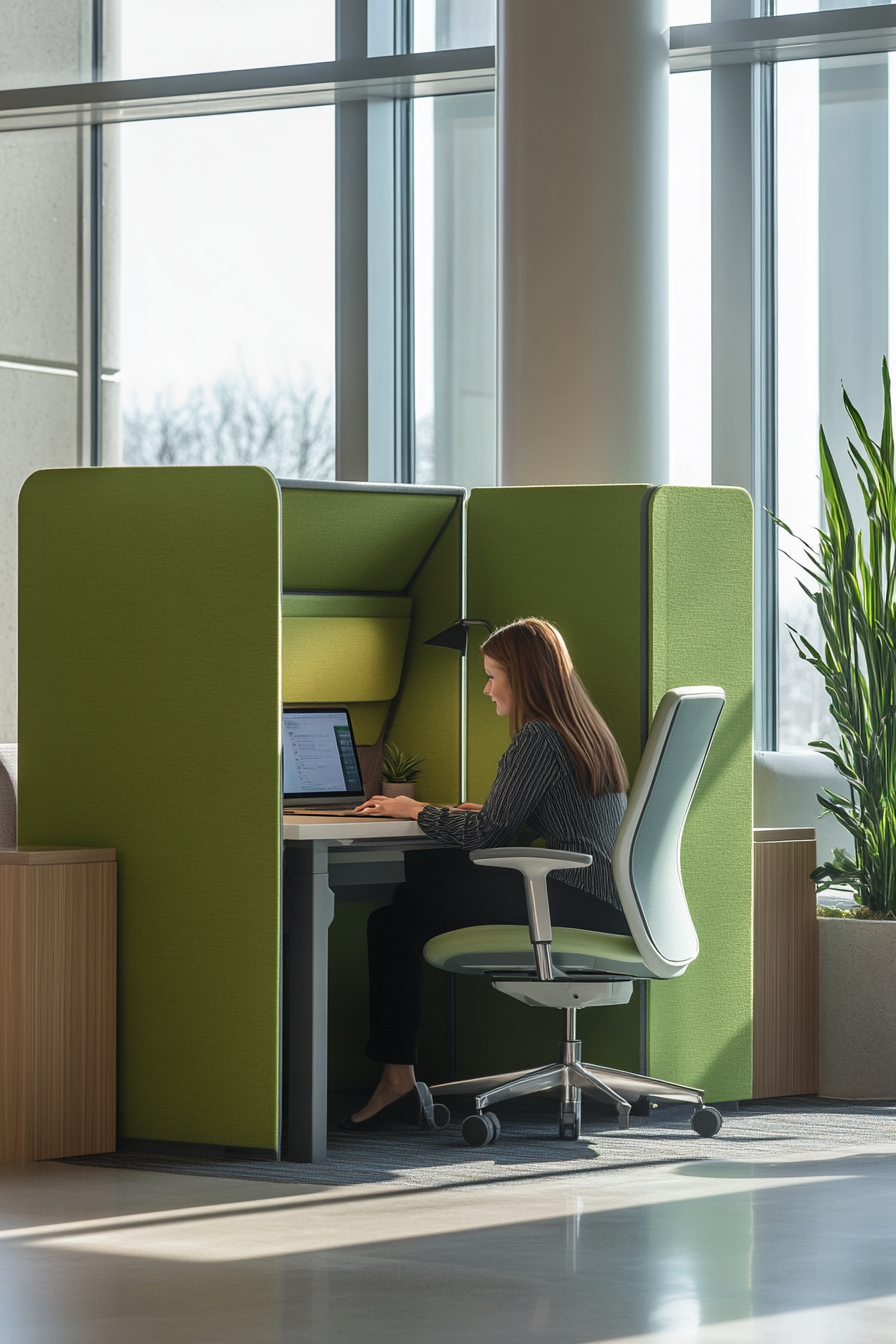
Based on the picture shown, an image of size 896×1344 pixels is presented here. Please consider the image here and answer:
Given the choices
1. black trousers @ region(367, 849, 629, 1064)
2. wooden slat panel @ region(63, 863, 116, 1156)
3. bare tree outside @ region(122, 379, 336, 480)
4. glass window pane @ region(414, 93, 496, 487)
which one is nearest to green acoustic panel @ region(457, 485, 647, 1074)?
black trousers @ region(367, 849, 629, 1064)

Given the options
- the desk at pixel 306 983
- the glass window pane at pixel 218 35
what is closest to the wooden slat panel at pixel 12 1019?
the desk at pixel 306 983

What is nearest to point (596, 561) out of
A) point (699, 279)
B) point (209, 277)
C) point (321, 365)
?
point (699, 279)

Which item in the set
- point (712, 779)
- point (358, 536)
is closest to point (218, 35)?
point (358, 536)

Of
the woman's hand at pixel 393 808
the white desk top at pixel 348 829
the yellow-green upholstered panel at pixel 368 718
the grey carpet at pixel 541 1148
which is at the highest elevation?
the yellow-green upholstered panel at pixel 368 718

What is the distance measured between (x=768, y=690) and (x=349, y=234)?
7.54ft

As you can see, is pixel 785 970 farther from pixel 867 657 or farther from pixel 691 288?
pixel 691 288

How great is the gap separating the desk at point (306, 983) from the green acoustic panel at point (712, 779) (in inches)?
40.3

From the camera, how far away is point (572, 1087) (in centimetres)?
500

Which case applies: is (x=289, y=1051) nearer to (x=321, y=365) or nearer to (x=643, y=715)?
(x=643, y=715)

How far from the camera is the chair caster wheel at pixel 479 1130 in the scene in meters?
4.88

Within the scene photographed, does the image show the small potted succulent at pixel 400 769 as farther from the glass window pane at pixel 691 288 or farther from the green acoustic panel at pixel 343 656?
the glass window pane at pixel 691 288

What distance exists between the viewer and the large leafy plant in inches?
231

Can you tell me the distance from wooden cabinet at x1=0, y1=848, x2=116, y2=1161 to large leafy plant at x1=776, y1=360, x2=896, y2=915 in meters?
2.13

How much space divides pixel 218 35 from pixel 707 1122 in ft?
15.7
